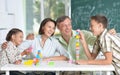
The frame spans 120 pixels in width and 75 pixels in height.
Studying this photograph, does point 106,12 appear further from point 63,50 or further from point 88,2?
point 63,50

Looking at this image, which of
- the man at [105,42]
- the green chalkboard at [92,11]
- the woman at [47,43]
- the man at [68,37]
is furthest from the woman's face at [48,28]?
the green chalkboard at [92,11]

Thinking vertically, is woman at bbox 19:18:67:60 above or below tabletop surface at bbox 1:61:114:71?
above

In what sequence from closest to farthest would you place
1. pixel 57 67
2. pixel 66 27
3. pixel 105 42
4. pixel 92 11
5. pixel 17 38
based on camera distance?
pixel 57 67 → pixel 105 42 → pixel 17 38 → pixel 66 27 → pixel 92 11

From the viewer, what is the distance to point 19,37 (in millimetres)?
2715

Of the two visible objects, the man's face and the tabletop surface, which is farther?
the man's face

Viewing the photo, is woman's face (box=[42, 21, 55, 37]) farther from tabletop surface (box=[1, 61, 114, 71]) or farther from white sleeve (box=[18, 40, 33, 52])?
tabletop surface (box=[1, 61, 114, 71])

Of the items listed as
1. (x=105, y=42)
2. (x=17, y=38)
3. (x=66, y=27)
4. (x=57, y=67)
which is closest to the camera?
(x=57, y=67)

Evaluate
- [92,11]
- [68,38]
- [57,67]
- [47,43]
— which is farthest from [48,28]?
[92,11]

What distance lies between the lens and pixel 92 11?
4.72 meters

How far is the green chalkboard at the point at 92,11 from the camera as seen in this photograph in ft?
14.8

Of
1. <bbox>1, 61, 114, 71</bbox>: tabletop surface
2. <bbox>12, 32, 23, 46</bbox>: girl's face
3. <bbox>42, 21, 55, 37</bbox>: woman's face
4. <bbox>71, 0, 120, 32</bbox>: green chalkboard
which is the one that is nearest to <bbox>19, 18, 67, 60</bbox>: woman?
<bbox>42, 21, 55, 37</bbox>: woman's face

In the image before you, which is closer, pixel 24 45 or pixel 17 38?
pixel 17 38

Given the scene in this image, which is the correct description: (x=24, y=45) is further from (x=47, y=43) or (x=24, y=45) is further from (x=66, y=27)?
(x=66, y=27)

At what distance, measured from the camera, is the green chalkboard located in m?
4.52
